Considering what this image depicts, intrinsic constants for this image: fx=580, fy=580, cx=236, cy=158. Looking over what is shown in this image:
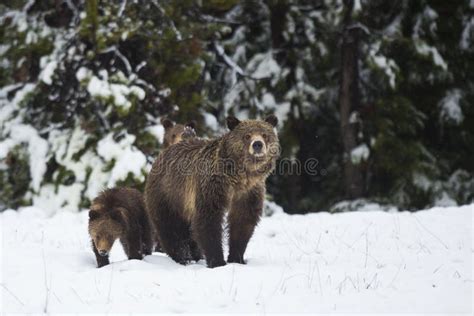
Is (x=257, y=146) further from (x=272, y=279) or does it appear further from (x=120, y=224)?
(x=120, y=224)

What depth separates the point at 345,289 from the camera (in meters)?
5.03

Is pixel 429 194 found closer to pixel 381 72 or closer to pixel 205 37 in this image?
pixel 381 72

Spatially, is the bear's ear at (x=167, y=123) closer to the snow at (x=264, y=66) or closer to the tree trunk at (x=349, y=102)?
the snow at (x=264, y=66)

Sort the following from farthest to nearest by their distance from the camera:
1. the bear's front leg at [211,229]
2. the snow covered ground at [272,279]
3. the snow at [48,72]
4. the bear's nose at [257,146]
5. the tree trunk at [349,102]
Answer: the tree trunk at [349,102], the snow at [48,72], the bear's front leg at [211,229], the bear's nose at [257,146], the snow covered ground at [272,279]

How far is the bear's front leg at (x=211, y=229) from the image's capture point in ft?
20.4

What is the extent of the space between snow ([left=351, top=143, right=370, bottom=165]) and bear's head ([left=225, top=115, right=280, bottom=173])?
952cm

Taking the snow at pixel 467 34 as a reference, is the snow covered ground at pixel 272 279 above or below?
below

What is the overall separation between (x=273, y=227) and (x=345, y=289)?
475 centimetres

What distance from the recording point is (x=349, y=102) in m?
16.3

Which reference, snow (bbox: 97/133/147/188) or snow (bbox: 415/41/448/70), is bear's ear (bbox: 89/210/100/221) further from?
snow (bbox: 415/41/448/70)

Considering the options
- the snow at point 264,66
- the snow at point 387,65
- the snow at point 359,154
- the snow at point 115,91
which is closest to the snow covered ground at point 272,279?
the snow at point 115,91

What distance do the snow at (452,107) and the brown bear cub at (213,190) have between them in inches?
438

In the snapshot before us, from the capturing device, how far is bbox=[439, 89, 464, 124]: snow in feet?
53.2

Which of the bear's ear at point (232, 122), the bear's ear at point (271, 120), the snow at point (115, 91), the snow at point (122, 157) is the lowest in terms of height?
the snow at point (122, 157)
